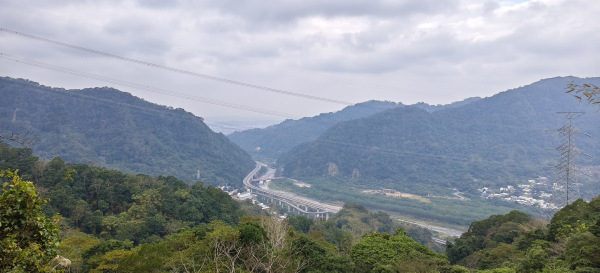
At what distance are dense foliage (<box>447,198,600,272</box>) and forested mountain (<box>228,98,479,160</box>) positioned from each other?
351 ft

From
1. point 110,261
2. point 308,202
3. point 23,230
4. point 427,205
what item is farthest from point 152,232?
point 427,205

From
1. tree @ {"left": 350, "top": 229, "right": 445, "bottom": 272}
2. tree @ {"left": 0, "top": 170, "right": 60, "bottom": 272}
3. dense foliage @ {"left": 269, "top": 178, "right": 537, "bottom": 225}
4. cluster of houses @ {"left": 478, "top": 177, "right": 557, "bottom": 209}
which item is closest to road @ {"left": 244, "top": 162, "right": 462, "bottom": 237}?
dense foliage @ {"left": 269, "top": 178, "right": 537, "bottom": 225}

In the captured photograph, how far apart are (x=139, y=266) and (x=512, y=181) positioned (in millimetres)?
80941

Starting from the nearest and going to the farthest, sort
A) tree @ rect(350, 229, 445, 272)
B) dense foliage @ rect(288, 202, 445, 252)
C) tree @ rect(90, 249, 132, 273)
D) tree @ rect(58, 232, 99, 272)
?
tree @ rect(90, 249, 132, 273) → tree @ rect(58, 232, 99, 272) → tree @ rect(350, 229, 445, 272) → dense foliage @ rect(288, 202, 445, 252)

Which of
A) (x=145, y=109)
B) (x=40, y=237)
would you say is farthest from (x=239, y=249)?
(x=145, y=109)

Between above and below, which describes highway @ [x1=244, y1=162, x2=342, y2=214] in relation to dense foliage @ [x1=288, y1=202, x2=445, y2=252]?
below

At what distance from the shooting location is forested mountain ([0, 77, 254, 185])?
70750mm

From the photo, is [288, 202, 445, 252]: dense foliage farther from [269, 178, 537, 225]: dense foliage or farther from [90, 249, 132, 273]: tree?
[90, 249, 132, 273]: tree

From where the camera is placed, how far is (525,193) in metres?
69.1

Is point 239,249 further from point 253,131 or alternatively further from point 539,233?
point 253,131

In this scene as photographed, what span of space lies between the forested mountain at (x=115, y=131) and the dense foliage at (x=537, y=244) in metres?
57.8

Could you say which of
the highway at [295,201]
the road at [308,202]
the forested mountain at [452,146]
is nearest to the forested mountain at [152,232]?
the road at [308,202]

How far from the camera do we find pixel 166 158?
78.9 m

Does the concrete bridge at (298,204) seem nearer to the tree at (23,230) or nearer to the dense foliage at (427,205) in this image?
the dense foliage at (427,205)
